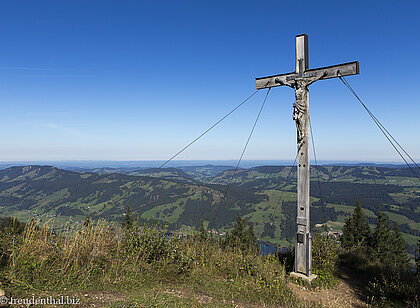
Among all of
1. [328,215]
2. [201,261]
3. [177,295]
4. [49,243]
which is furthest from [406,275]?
[328,215]

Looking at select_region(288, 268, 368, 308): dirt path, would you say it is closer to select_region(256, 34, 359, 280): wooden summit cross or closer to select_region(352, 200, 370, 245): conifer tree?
select_region(256, 34, 359, 280): wooden summit cross

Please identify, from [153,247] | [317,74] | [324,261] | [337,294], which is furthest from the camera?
[324,261]

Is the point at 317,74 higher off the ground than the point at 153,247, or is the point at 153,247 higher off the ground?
the point at 317,74

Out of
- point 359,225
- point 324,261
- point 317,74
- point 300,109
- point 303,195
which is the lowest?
point 359,225

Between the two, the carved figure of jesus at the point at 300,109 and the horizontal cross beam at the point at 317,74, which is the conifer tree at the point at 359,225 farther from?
the horizontal cross beam at the point at 317,74

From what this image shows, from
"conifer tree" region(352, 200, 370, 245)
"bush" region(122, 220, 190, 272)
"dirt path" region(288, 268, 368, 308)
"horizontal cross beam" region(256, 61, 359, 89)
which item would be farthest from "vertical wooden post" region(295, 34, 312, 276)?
"conifer tree" region(352, 200, 370, 245)

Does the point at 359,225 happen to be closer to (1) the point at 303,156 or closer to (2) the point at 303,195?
(2) the point at 303,195

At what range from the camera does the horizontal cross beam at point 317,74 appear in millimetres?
6137

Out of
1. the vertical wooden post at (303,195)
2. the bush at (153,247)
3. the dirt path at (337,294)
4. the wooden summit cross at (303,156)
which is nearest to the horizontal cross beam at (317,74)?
the wooden summit cross at (303,156)

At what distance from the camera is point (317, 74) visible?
6.64 meters

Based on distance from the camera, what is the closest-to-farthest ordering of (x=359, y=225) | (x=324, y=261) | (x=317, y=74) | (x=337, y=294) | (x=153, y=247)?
(x=337, y=294), (x=153, y=247), (x=317, y=74), (x=324, y=261), (x=359, y=225)

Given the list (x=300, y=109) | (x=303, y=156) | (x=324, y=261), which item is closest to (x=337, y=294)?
(x=324, y=261)

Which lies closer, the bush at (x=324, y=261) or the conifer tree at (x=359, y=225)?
the bush at (x=324, y=261)

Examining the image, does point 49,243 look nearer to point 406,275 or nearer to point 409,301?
point 409,301
